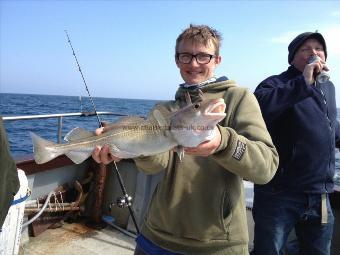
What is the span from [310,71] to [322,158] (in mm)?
855

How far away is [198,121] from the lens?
2020 mm

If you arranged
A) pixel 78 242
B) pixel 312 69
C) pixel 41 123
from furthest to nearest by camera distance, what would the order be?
1. pixel 41 123
2. pixel 78 242
3. pixel 312 69

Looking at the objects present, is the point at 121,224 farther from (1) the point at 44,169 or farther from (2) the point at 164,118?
(2) the point at 164,118

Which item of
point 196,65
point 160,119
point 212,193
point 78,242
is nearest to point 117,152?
point 160,119

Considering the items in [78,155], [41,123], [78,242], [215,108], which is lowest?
[41,123]

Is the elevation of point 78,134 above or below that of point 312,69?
below

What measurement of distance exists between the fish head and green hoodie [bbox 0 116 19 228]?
1.45 m

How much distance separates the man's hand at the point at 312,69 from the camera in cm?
343

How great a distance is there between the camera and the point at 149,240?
258 centimetres

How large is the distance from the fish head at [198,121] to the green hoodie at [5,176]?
145cm

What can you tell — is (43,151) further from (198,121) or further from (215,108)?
(215,108)

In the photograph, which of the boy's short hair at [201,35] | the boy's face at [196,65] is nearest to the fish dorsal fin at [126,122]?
the boy's face at [196,65]

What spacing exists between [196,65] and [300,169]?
166 centimetres

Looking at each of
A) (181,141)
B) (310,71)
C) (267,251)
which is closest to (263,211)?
(267,251)
